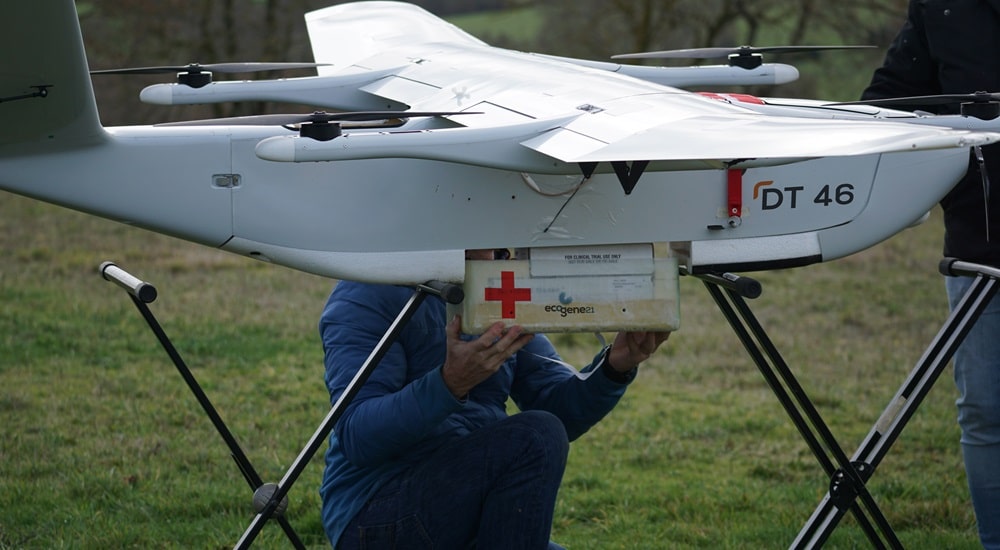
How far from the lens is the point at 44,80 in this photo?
8.20 ft

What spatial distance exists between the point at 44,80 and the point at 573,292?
4.10 feet

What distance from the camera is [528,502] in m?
2.95

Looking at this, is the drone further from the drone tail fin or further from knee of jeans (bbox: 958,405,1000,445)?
knee of jeans (bbox: 958,405,1000,445)

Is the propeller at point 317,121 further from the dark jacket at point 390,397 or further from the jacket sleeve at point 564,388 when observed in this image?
the jacket sleeve at point 564,388

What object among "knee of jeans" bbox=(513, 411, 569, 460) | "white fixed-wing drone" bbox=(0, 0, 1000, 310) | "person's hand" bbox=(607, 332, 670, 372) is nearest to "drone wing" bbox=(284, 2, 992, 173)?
"white fixed-wing drone" bbox=(0, 0, 1000, 310)

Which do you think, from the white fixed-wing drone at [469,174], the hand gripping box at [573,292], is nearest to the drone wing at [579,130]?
the white fixed-wing drone at [469,174]

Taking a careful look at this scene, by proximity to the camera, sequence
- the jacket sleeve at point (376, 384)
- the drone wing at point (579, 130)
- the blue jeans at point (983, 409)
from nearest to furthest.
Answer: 1. the drone wing at point (579, 130)
2. the jacket sleeve at point (376, 384)
3. the blue jeans at point (983, 409)

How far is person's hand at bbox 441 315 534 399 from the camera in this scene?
279 cm

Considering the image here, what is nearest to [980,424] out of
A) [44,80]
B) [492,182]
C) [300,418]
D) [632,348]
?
[632,348]

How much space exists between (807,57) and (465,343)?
667 inches

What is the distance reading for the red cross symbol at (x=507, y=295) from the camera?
9.16 ft

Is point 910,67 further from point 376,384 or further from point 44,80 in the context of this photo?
point 44,80

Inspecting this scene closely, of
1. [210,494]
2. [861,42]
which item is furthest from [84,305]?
[861,42]

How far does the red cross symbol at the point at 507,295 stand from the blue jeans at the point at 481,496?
0.38 metres
